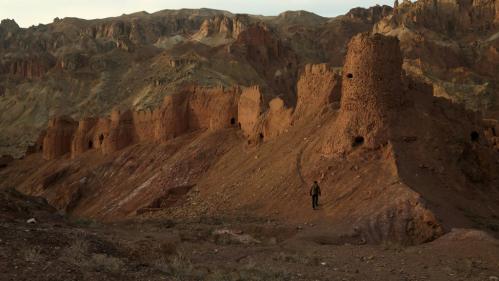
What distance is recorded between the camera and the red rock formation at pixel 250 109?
3091cm

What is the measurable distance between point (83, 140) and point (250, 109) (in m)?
16.5

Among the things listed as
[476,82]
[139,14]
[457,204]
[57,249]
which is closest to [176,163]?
[457,204]

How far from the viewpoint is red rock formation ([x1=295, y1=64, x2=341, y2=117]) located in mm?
→ 25719

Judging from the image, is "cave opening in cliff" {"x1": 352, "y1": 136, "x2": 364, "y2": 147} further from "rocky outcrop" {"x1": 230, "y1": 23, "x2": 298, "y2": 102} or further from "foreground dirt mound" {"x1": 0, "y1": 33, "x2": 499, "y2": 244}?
"rocky outcrop" {"x1": 230, "y1": 23, "x2": 298, "y2": 102}

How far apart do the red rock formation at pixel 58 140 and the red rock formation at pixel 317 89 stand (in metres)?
24.0

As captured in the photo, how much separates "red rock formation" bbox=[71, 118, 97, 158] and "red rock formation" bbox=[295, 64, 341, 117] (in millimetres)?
20988

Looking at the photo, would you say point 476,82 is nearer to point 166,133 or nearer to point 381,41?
point 166,133

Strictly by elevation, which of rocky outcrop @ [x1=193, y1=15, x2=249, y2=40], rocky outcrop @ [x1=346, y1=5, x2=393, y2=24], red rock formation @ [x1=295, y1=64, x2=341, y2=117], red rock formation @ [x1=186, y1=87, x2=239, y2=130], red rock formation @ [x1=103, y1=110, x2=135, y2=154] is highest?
rocky outcrop @ [x1=346, y1=5, x2=393, y2=24]

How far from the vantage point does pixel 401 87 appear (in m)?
21.7

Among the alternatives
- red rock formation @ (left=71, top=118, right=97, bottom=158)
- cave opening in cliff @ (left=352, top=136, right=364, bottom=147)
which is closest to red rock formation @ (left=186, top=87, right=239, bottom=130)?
red rock formation @ (left=71, top=118, right=97, bottom=158)

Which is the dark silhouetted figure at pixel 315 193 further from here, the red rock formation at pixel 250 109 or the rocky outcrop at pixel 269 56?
the rocky outcrop at pixel 269 56

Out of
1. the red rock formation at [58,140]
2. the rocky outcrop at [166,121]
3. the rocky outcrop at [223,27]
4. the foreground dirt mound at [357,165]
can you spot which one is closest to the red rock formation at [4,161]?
the red rock formation at [58,140]

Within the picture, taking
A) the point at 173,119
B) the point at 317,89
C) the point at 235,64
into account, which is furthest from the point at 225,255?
the point at 235,64

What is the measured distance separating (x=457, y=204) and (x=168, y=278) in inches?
469
